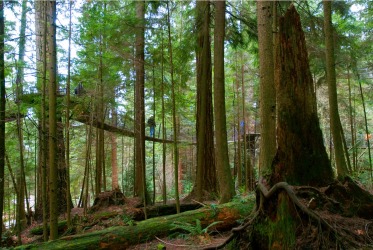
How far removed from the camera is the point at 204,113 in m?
8.13

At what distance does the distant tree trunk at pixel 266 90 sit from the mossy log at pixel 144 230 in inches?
41.5

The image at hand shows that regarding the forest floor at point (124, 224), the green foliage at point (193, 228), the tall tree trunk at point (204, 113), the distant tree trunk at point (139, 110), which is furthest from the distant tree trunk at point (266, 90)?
the distant tree trunk at point (139, 110)

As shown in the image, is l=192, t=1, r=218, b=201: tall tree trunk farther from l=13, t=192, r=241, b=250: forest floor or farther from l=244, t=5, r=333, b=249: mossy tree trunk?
l=244, t=5, r=333, b=249: mossy tree trunk

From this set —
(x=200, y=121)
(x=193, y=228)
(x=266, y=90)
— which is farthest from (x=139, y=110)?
(x=193, y=228)

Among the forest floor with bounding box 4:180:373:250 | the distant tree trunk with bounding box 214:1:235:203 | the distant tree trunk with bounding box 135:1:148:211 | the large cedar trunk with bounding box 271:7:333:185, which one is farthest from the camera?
the distant tree trunk with bounding box 135:1:148:211

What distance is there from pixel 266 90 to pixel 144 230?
3.51 m

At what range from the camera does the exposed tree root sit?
2.79 meters

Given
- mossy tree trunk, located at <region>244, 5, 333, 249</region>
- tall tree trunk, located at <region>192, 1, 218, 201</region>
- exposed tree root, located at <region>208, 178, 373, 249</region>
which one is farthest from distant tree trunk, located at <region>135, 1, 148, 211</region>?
exposed tree root, located at <region>208, 178, 373, 249</region>

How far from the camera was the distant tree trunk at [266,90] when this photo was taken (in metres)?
5.42

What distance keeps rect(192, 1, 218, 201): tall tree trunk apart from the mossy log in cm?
244

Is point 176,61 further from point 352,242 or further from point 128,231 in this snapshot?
point 352,242

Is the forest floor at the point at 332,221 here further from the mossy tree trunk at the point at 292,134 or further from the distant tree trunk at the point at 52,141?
the distant tree trunk at the point at 52,141

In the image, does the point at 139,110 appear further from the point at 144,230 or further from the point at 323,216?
the point at 323,216

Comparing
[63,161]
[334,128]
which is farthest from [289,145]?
[63,161]
